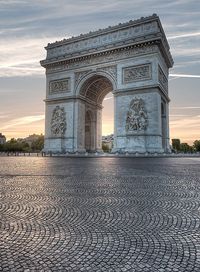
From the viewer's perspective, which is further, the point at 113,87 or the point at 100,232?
the point at 113,87

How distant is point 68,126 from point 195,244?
32.5 metres

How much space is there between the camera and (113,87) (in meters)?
33.0

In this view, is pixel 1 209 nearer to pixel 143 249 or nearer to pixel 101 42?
pixel 143 249

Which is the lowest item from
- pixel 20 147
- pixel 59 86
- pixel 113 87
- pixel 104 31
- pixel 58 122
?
pixel 20 147

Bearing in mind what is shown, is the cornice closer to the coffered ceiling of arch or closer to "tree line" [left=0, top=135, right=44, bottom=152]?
the coffered ceiling of arch

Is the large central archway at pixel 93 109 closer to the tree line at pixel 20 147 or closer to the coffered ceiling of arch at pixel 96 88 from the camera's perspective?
the coffered ceiling of arch at pixel 96 88

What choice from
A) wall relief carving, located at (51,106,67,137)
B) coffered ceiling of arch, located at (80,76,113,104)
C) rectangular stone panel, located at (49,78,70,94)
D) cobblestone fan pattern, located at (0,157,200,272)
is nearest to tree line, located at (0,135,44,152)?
coffered ceiling of arch, located at (80,76,113,104)

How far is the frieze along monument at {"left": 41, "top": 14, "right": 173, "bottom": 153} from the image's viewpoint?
29500mm

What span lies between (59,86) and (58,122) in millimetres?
5039

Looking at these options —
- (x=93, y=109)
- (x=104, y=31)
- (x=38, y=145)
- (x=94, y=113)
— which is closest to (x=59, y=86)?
(x=93, y=109)

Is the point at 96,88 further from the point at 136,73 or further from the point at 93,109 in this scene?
the point at 136,73

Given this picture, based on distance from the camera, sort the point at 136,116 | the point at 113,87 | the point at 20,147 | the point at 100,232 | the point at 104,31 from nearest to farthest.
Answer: the point at 100,232
the point at 136,116
the point at 113,87
the point at 104,31
the point at 20,147

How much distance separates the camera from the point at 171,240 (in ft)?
9.70

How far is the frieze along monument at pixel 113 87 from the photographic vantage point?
1161 inches
